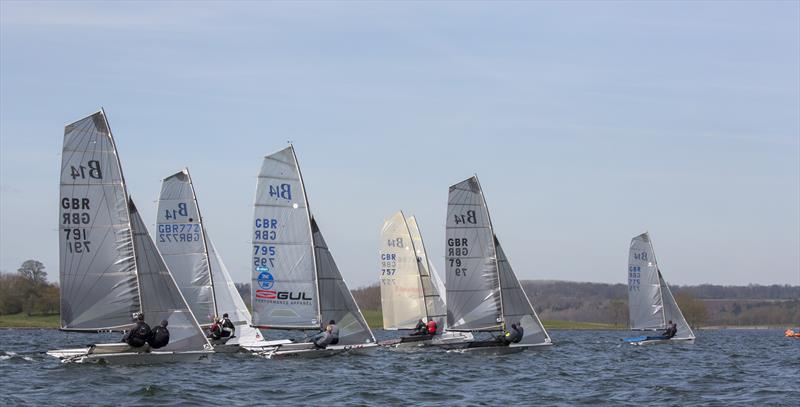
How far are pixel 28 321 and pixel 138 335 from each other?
85.4 meters

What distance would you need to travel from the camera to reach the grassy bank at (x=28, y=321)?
10700cm

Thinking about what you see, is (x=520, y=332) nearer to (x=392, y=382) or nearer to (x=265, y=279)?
(x=265, y=279)

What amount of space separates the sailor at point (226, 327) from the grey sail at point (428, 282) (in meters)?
11.4

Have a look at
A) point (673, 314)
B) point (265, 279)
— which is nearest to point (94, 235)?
point (265, 279)

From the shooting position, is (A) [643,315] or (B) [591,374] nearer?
(B) [591,374]

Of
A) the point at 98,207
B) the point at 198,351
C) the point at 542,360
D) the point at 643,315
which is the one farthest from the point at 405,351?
the point at 643,315

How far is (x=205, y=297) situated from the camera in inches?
1789

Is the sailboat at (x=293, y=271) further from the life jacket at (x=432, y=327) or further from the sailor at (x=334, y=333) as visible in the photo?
the life jacket at (x=432, y=327)

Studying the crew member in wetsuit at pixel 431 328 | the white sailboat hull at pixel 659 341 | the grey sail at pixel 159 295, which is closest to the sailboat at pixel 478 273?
the crew member in wetsuit at pixel 431 328

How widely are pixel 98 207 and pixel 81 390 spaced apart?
26.1ft

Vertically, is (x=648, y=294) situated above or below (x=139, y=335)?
above

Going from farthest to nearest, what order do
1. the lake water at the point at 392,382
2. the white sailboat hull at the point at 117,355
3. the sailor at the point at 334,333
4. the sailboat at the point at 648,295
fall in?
the sailboat at the point at 648,295 < the sailor at the point at 334,333 < the white sailboat hull at the point at 117,355 < the lake water at the point at 392,382

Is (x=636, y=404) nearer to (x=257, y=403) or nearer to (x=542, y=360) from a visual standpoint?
(x=257, y=403)

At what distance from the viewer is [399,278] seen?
53.3 m
